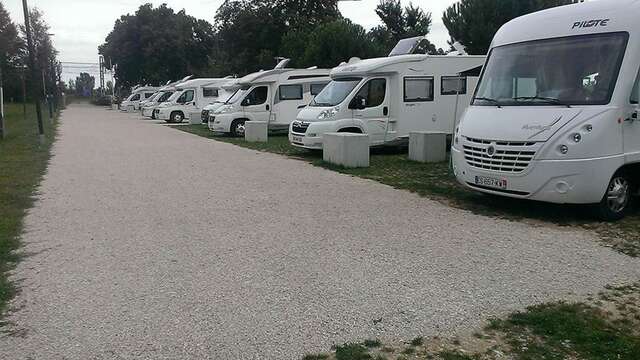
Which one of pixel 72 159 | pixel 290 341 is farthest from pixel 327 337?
pixel 72 159

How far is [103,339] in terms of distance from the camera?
4234 millimetres

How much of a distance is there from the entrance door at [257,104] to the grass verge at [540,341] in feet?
61.8

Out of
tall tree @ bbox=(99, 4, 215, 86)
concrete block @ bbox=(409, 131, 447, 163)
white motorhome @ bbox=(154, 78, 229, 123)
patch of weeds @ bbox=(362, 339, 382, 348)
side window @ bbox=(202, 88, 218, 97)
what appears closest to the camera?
patch of weeds @ bbox=(362, 339, 382, 348)

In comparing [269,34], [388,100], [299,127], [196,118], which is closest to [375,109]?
[388,100]

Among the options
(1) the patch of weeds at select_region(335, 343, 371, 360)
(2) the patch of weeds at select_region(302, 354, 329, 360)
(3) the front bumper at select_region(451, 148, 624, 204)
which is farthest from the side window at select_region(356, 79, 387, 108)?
(2) the patch of weeds at select_region(302, 354, 329, 360)

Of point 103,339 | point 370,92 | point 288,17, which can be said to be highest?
point 288,17

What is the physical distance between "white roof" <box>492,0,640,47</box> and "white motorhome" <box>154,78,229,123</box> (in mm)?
26183

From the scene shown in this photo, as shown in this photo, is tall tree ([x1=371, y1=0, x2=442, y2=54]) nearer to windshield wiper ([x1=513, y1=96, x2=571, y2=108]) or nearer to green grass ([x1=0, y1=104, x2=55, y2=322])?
green grass ([x1=0, y1=104, x2=55, y2=322])

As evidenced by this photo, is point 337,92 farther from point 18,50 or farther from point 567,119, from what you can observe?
point 18,50

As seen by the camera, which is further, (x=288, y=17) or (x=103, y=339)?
(x=288, y=17)

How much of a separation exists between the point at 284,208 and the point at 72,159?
342 inches

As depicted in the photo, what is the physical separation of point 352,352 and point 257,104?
19487 millimetres

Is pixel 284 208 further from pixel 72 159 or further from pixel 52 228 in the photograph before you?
pixel 72 159

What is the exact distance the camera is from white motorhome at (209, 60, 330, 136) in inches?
889
